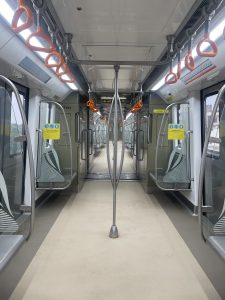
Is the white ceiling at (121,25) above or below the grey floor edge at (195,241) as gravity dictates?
above

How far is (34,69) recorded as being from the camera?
3154 millimetres

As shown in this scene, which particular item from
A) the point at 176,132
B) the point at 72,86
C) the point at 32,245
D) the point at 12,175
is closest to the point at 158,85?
the point at 176,132

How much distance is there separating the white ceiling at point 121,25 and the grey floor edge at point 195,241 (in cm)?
220

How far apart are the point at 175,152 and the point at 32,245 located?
3020 millimetres

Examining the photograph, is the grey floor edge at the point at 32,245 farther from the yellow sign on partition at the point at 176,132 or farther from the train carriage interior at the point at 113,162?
the yellow sign on partition at the point at 176,132

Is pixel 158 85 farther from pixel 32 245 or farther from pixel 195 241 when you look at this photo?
pixel 32 245

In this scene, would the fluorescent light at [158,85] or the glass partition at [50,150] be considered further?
the fluorescent light at [158,85]

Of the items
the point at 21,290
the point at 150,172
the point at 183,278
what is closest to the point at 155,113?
the point at 150,172

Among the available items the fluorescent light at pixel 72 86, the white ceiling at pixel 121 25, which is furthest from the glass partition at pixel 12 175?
the fluorescent light at pixel 72 86

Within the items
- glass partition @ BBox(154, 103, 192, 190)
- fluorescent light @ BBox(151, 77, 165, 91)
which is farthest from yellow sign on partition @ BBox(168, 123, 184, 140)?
fluorescent light @ BBox(151, 77, 165, 91)

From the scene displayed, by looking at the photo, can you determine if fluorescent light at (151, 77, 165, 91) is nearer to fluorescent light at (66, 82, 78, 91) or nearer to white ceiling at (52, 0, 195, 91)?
white ceiling at (52, 0, 195, 91)

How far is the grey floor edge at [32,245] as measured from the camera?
7.06ft

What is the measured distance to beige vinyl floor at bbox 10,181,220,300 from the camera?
2.22 metres

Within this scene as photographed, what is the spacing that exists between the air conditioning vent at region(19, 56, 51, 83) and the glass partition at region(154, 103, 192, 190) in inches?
77.9
